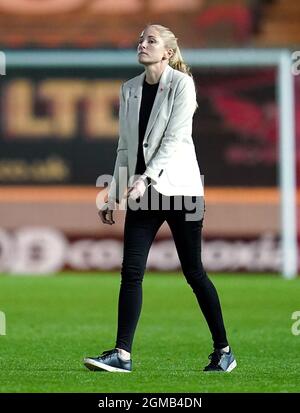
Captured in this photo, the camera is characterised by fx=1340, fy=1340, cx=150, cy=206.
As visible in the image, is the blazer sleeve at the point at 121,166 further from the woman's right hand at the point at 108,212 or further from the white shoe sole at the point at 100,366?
the white shoe sole at the point at 100,366

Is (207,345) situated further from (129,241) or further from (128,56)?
(128,56)

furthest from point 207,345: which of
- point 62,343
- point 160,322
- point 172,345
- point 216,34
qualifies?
point 216,34

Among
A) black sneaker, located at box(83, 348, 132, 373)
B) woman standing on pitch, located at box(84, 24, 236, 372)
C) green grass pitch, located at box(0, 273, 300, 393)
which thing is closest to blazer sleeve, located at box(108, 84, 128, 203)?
woman standing on pitch, located at box(84, 24, 236, 372)

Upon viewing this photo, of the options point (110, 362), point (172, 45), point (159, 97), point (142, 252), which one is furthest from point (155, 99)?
point (110, 362)

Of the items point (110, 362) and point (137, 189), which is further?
point (110, 362)

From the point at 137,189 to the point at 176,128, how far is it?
0.44 meters

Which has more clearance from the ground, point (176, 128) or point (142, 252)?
point (176, 128)

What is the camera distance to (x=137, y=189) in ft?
23.4

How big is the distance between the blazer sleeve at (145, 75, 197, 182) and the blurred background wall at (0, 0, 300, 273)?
10.2 meters

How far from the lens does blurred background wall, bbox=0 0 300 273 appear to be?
694 inches

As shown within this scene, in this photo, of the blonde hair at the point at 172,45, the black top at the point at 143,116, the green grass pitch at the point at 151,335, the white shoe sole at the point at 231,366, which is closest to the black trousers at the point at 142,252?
the black top at the point at 143,116

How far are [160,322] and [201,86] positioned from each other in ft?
22.8

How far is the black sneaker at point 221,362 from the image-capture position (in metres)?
7.55

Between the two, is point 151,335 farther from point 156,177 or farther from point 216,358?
point 156,177
